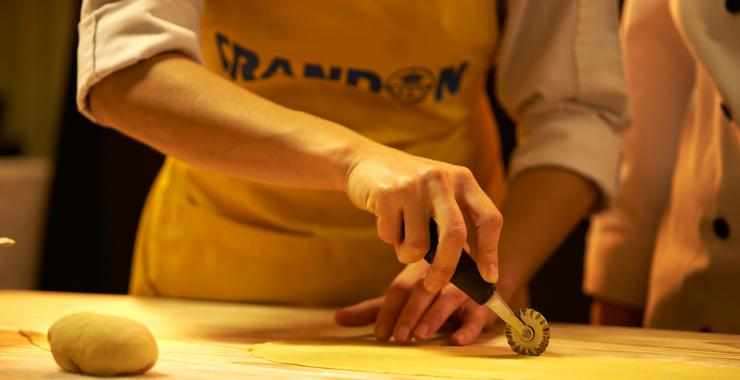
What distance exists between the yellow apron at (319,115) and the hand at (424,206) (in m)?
0.36

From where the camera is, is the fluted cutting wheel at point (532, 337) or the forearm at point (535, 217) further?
the forearm at point (535, 217)

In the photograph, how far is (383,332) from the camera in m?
0.73

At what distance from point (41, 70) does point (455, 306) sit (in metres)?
3.20

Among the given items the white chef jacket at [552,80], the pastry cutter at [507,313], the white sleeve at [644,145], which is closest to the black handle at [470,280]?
the pastry cutter at [507,313]

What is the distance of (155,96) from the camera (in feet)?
2.27

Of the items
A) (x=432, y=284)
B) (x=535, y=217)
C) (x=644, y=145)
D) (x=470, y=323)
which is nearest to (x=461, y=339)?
(x=470, y=323)

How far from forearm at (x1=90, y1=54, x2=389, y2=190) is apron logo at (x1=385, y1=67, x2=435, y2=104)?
315mm

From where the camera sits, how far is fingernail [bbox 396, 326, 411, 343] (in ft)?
2.29

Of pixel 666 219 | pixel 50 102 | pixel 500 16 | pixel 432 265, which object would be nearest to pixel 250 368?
pixel 432 265

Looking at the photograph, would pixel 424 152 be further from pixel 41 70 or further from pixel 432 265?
pixel 41 70

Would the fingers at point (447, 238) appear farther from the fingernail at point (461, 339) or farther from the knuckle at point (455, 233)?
the fingernail at point (461, 339)

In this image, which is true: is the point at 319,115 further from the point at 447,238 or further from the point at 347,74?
the point at 447,238

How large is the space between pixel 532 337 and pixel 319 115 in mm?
476

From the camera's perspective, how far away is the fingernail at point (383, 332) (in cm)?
73
